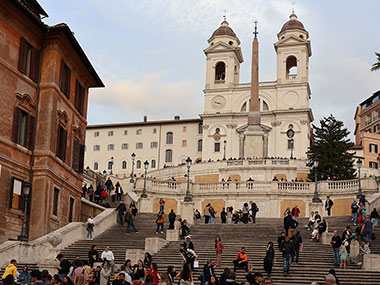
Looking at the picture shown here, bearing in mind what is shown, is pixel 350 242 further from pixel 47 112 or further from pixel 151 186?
pixel 151 186

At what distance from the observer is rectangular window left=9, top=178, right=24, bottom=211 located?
30125 mm

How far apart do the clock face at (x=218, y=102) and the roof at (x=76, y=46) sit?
5829 centimetres

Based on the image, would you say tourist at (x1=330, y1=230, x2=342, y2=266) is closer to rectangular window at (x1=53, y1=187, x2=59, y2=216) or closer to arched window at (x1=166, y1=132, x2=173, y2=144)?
rectangular window at (x1=53, y1=187, x2=59, y2=216)

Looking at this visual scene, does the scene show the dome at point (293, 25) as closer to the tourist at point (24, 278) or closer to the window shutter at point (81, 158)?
the window shutter at point (81, 158)

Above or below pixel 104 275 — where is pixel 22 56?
above

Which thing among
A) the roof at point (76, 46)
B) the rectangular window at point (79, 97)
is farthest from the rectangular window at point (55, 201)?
the roof at point (76, 46)

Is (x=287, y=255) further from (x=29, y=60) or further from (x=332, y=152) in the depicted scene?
(x=332, y=152)

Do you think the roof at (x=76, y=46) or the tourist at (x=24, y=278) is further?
the roof at (x=76, y=46)

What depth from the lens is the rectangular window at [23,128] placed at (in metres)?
30.9

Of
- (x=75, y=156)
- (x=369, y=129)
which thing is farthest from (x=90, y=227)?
(x=369, y=129)

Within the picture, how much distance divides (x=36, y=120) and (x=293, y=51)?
71.8 meters

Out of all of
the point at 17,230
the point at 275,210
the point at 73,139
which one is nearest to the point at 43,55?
the point at 73,139

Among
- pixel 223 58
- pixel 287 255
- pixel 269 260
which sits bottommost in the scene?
pixel 269 260

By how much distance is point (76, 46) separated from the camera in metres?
35.8
